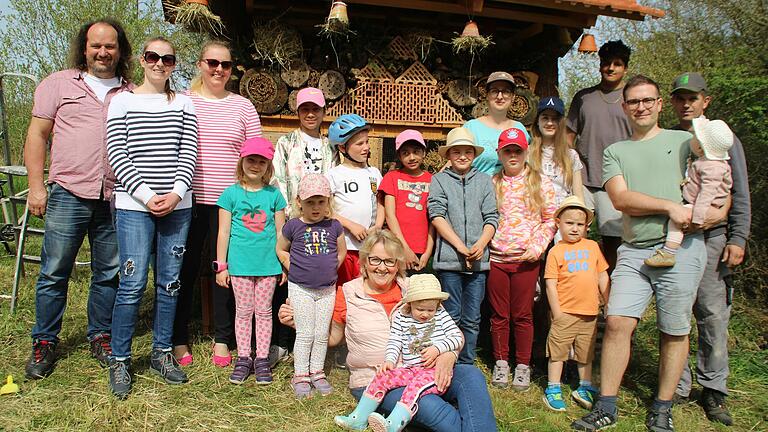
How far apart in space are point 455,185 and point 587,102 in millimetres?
1490

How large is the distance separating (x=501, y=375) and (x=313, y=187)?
1.94m

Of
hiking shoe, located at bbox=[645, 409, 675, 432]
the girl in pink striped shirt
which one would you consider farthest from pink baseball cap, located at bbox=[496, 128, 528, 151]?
hiking shoe, located at bbox=[645, 409, 675, 432]

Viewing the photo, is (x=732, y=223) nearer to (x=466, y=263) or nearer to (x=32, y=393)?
(x=466, y=263)

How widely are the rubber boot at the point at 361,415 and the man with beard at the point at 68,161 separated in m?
2.16

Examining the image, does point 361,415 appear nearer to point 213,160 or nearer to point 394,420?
point 394,420

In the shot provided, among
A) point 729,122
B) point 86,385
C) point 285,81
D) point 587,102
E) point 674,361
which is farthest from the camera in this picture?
point 729,122

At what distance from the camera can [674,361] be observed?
3369mm

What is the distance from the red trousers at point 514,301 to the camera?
396cm

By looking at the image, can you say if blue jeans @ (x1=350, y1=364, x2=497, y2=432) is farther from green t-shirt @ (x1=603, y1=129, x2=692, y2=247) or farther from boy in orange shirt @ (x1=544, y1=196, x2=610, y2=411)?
green t-shirt @ (x1=603, y1=129, x2=692, y2=247)

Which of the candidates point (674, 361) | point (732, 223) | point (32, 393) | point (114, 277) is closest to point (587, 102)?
point (732, 223)

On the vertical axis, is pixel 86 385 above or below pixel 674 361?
below

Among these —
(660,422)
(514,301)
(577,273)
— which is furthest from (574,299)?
(660,422)

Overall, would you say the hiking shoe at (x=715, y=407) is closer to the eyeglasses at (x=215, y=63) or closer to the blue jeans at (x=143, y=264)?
the blue jeans at (x=143, y=264)

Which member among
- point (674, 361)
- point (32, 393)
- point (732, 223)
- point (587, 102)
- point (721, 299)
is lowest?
point (32, 393)
